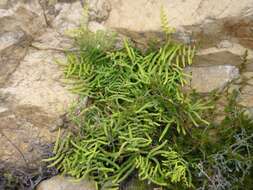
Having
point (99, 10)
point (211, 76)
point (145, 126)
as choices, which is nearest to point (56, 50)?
point (99, 10)

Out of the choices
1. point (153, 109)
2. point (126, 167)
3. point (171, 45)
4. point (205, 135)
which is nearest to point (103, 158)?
point (126, 167)

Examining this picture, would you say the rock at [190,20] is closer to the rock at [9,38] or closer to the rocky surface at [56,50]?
the rocky surface at [56,50]

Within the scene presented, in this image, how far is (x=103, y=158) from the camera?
3092 millimetres

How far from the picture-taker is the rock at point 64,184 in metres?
3.15

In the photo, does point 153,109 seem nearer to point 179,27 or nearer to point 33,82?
point 179,27

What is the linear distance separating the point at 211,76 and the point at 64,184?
4.12 feet

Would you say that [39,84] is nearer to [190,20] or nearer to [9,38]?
[9,38]

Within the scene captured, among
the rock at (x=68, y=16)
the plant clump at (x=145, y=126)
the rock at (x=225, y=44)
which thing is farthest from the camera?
the rock at (x=68, y=16)

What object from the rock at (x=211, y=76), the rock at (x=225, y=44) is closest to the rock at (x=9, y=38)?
the rock at (x=211, y=76)

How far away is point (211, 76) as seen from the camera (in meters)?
3.25

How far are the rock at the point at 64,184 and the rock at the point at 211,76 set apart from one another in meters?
0.99

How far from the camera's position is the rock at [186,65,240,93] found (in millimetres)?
3201

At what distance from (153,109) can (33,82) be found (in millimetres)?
857

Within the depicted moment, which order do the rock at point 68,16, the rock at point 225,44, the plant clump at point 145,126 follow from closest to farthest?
the plant clump at point 145,126 → the rock at point 225,44 → the rock at point 68,16
